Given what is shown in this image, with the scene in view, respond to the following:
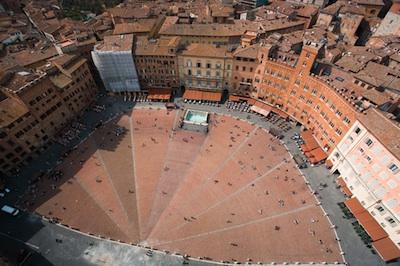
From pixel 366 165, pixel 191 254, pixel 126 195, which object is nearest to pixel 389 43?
pixel 366 165

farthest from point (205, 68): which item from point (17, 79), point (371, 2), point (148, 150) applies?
point (371, 2)

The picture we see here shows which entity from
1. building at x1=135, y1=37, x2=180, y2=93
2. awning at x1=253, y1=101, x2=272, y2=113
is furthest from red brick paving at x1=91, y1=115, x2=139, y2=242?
awning at x1=253, y1=101, x2=272, y2=113

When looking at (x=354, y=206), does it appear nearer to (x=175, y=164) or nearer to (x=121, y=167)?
(x=175, y=164)

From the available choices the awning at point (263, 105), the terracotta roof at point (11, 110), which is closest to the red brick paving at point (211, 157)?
the awning at point (263, 105)

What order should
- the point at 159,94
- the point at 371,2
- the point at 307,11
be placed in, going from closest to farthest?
the point at 159,94 → the point at 371,2 → the point at 307,11

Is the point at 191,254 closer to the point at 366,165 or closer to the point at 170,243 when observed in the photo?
the point at 170,243

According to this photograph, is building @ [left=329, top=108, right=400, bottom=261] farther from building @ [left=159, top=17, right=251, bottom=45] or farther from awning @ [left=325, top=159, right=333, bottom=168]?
building @ [left=159, top=17, right=251, bottom=45]
